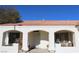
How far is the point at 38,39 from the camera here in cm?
1795

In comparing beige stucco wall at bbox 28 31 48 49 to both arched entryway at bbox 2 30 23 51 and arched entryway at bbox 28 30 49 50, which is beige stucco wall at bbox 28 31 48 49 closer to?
arched entryway at bbox 28 30 49 50

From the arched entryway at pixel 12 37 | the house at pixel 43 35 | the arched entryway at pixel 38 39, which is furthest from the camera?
the arched entryway at pixel 38 39

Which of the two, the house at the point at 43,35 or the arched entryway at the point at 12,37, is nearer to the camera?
the house at the point at 43,35

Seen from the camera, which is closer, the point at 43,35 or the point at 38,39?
the point at 43,35

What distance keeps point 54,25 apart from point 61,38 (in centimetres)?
288

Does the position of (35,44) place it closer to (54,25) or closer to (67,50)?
(54,25)

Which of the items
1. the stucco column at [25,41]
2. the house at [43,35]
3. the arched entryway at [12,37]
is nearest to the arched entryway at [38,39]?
the house at [43,35]

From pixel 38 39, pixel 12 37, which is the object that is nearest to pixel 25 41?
pixel 38 39

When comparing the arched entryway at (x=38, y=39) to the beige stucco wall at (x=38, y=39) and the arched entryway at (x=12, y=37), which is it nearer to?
the beige stucco wall at (x=38, y=39)

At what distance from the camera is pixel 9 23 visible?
16500 millimetres

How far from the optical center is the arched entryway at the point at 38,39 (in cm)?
1757

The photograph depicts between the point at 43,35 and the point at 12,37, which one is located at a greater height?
the point at 43,35

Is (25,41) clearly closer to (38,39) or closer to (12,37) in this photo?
(38,39)
